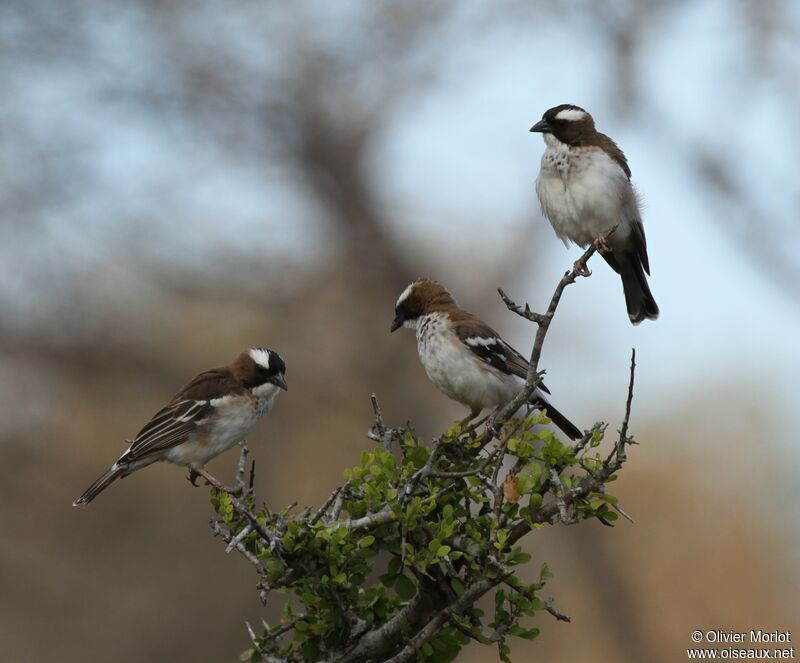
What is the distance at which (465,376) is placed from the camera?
645 cm

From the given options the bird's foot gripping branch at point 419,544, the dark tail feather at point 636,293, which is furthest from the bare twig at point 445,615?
the dark tail feather at point 636,293

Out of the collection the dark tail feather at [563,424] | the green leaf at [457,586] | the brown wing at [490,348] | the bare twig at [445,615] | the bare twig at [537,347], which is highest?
the brown wing at [490,348]

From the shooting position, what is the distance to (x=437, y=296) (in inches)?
280

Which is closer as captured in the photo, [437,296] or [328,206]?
[437,296]

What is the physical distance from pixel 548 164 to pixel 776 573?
858cm

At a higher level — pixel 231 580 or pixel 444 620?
pixel 231 580

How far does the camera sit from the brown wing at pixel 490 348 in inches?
257

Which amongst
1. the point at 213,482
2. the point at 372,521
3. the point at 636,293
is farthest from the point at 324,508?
the point at 636,293

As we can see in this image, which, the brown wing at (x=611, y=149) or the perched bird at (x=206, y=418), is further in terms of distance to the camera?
the brown wing at (x=611, y=149)

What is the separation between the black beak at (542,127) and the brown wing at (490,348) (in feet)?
4.00

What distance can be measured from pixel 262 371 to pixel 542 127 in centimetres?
216

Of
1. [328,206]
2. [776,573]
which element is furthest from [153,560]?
[776,573]

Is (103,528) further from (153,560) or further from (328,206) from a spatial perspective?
(328,206)

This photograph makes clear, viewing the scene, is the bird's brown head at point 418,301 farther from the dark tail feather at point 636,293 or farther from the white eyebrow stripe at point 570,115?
the white eyebrow stripe at point 570,115
